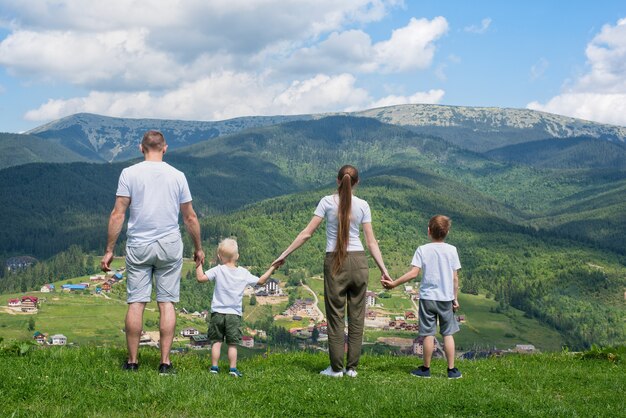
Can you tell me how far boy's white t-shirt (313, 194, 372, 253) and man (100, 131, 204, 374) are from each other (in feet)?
8.01

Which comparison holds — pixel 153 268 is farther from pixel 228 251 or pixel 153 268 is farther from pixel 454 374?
pixel 454 374

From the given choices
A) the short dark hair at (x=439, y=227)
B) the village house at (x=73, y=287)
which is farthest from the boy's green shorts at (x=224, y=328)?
the village house at (x=73, y=287)

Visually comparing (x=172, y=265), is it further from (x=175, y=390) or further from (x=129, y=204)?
(x=175, y=390)

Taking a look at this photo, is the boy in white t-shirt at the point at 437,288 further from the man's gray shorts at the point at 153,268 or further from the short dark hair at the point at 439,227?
the man's gray shorts at the point at 153,268

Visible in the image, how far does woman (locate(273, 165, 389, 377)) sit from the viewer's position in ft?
34.7

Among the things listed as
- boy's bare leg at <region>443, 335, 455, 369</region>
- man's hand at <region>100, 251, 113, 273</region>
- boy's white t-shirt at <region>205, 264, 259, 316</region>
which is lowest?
boy's bare leg at <region>443, 335, 455, 369</region>

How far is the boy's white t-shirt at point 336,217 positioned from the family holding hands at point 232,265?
0.02m

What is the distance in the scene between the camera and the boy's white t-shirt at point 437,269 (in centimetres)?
1141

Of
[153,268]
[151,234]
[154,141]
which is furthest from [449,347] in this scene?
[154,141]

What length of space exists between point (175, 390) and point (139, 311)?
213 cm

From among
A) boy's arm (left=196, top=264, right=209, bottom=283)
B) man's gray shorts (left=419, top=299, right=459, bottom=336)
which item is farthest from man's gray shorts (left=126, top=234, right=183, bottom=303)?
man's gray shorts (left=419, top=299, right=459, bottom=336)

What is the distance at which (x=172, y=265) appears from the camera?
10000mm

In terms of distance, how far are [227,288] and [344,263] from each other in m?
2.17

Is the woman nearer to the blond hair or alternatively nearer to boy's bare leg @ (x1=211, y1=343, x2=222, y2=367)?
the blond hair
